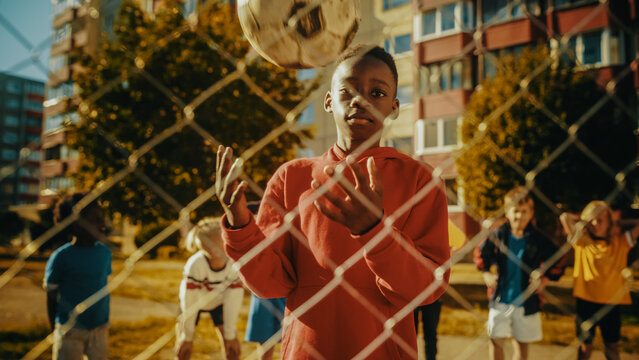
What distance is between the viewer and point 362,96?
1.20 metres

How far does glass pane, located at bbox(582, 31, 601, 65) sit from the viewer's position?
1362cm

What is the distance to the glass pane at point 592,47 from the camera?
536 inches

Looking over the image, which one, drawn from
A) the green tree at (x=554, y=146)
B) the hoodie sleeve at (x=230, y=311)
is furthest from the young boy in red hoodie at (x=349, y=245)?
the green tree at (x=554, y=146)

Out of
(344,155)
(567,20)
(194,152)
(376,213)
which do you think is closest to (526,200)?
(344,155)

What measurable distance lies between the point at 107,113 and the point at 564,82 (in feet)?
30.2

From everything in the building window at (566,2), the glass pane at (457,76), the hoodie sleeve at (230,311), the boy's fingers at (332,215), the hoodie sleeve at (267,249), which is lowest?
the hoodie sleeve at (230,311)

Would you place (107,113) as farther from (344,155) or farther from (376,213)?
(376,213)

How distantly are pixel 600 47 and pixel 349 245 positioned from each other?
50.8 feet

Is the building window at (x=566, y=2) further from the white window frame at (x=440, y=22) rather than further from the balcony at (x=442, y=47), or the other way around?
the balcony at (x=442, y=47)

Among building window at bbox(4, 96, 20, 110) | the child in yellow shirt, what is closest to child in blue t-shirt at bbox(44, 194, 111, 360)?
building window at bbox(4, 96, 20, 110)

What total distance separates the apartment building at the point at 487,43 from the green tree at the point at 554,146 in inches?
84.2

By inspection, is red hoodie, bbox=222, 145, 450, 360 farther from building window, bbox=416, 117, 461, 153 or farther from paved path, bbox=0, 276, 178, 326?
building window, bbox=416, 117, 461, 153

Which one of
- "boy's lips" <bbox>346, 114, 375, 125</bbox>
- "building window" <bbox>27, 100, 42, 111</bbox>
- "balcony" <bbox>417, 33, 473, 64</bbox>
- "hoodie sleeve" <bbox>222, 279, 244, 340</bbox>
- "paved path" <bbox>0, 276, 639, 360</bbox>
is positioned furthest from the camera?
"balcony" <bbox>417, 33, 473, 64</bbox>

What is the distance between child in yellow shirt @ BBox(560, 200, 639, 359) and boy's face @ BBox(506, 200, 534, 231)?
25 cm
